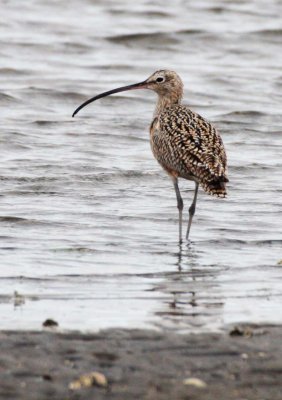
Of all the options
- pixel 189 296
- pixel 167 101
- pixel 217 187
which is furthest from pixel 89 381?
pixel 167 101

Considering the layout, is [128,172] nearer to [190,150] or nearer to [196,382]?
[190,150]

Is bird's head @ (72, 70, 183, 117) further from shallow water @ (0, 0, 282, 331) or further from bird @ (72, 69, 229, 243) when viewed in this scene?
shallow water @ (0, 0, 282, 331)

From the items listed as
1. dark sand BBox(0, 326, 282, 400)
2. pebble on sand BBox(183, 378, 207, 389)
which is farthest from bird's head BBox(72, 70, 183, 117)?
pebble on sand BBox(183, 378, 207, 389)

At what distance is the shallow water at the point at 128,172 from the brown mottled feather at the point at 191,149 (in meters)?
0.51

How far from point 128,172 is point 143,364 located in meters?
7.05

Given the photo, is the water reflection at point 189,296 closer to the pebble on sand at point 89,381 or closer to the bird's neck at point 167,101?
the pebble on sand at point 89,381

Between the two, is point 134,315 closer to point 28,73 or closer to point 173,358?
point 173,358

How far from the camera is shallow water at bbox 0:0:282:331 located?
736 cm

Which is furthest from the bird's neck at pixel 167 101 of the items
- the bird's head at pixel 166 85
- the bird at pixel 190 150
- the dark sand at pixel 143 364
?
the dark sand at pixel 143 364

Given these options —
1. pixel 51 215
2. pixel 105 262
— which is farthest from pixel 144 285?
pixel 51 215

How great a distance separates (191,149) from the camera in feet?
32.1

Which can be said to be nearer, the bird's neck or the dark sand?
the dark sand

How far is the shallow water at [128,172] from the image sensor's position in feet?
24.1

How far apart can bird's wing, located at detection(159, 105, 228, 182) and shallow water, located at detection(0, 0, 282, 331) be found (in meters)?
0.56
